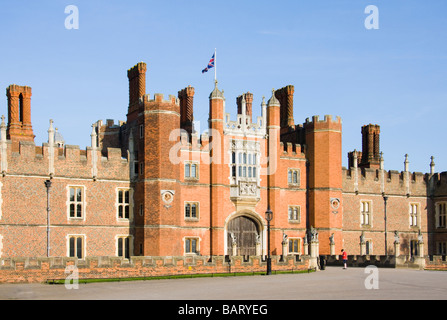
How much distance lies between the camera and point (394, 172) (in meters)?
50.4

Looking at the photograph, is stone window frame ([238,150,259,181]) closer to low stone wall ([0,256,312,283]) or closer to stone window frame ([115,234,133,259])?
stone window frame ([115,234,133,259])

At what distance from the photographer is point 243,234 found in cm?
4375

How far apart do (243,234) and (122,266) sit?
14.9m

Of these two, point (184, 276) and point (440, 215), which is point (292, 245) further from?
point (184, 276)

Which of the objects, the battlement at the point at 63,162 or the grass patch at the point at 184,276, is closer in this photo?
the grass patch at the point at 184,276

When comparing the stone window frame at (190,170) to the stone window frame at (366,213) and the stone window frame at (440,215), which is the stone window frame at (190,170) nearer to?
the stone window frame at (366,213)

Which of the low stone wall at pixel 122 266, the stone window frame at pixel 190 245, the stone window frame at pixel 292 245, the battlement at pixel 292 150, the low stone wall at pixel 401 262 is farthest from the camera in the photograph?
the battlement at pixel 292 150

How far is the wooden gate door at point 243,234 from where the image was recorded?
43.2 metres

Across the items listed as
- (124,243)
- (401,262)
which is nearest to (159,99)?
(124,243)

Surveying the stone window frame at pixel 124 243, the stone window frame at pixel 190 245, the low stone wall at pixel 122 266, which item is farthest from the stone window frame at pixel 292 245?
the stone window frame at pixel 124 243

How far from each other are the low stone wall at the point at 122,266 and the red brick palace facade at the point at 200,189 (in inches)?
246

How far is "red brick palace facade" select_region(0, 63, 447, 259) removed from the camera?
37344 millimetres
